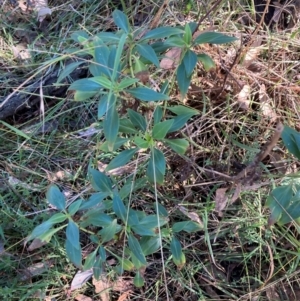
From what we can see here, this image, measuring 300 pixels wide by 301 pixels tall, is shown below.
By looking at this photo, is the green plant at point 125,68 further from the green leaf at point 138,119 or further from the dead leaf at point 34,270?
the dead leaf at point 34,270

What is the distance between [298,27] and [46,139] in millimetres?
1103

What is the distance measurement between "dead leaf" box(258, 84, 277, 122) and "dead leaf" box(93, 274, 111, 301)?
2.74 feet

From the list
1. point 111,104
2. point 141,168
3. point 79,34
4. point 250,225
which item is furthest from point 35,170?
point 250,225

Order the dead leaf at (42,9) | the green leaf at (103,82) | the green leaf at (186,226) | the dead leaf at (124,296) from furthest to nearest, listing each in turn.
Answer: the dead leaf at (42,9)
the dead leaf at (124,296)
the green leaf at (186,226)
the green leaf at (103,82)

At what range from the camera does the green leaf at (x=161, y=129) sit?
3.82 feet

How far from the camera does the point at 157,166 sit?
1199 mm

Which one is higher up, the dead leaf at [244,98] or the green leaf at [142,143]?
the green leaf at [142,143]

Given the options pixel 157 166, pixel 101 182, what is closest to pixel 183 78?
pixel 157 166

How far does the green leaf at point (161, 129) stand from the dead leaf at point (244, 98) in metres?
0.51

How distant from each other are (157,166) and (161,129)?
10cm

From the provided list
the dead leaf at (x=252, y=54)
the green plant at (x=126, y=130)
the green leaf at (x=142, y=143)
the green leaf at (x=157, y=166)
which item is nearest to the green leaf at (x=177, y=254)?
the green plant at (x=126, y=130)

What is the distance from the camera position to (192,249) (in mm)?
1552

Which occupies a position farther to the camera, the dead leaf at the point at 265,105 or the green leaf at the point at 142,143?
the dead leaf at the point at 265,105

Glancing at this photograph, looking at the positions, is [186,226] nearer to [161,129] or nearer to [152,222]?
[152,222]
